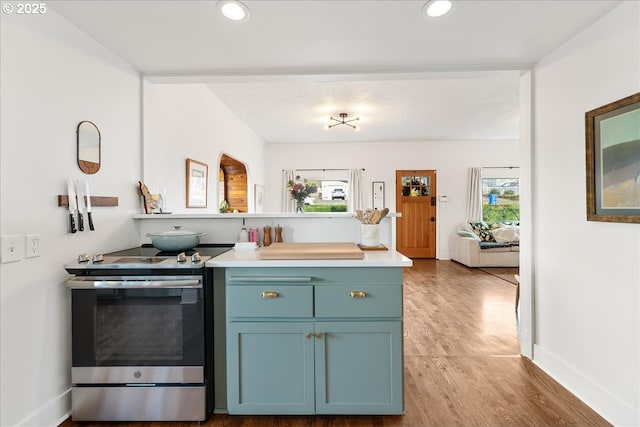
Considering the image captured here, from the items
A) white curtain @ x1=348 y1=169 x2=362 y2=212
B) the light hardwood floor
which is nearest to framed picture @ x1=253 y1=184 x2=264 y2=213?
white curtain @ x1=348 y1=169 x2=362 y2=212

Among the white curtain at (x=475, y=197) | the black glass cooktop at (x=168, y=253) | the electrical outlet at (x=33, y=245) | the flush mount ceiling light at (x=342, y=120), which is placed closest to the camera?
the electrical outlet at (x=33, y=245)

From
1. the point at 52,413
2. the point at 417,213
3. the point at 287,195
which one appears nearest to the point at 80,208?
the point at 52,413

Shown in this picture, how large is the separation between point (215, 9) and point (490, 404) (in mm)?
2772

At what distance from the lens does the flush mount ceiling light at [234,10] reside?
1692mm

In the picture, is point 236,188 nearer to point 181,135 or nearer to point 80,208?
point 181,135

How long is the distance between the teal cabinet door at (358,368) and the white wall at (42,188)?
141 cm

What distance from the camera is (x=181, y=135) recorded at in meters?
3.31

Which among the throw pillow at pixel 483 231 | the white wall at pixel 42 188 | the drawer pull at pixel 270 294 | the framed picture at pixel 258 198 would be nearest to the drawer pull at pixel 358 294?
the drawer pull at pixel 270 294

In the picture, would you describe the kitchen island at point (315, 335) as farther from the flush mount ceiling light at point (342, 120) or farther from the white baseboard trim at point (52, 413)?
the flush mount ceiling light at point (342, 120)

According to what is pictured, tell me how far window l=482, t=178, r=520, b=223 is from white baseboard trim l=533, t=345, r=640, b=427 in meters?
5.39

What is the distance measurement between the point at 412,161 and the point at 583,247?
5.47 meters

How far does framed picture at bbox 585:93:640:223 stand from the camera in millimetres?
1643

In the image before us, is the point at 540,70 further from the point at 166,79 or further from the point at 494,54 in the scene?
the point at 166,79

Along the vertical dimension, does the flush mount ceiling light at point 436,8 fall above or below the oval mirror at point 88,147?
above
